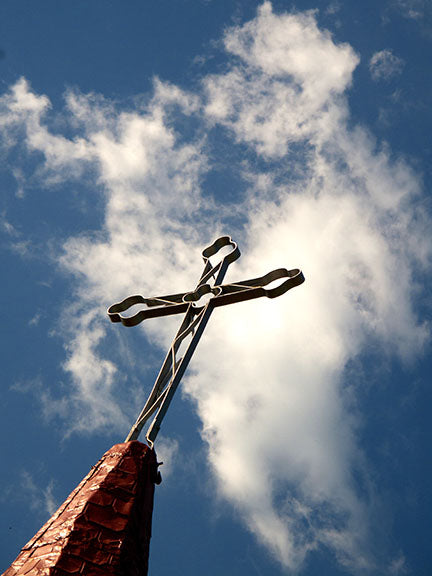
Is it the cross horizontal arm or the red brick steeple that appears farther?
the cross horizontal arm

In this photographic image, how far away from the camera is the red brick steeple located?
292cm

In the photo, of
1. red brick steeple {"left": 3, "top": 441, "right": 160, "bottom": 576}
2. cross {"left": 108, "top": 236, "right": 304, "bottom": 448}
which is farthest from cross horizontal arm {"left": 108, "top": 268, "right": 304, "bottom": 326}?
red brick steeple {"left": 3, "top": 441, "right": 160, "bottom": 576}

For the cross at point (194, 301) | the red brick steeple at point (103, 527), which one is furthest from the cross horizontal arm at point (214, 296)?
the red brick steeple at point (103, 527)

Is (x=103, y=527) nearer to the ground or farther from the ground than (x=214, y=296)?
nearer to the ground

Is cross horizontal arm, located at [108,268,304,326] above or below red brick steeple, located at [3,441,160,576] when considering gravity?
above

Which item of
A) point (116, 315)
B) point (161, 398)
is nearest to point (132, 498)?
point (161, 398)

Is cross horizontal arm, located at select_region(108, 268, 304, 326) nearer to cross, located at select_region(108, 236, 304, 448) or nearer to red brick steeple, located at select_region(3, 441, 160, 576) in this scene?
cross, located at select_region(108, 236, 304, 448)

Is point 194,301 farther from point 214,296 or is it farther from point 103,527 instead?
point 103,527

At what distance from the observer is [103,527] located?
10.4 ft

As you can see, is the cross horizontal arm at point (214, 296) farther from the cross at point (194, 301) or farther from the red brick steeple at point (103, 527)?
the red brick steeple at point (103, 527)

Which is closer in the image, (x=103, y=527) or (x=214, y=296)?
(x=103, y=527)

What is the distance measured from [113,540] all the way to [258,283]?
3788 millimetres

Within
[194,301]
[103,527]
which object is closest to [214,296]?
[194,301]

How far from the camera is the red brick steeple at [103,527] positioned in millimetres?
2922
